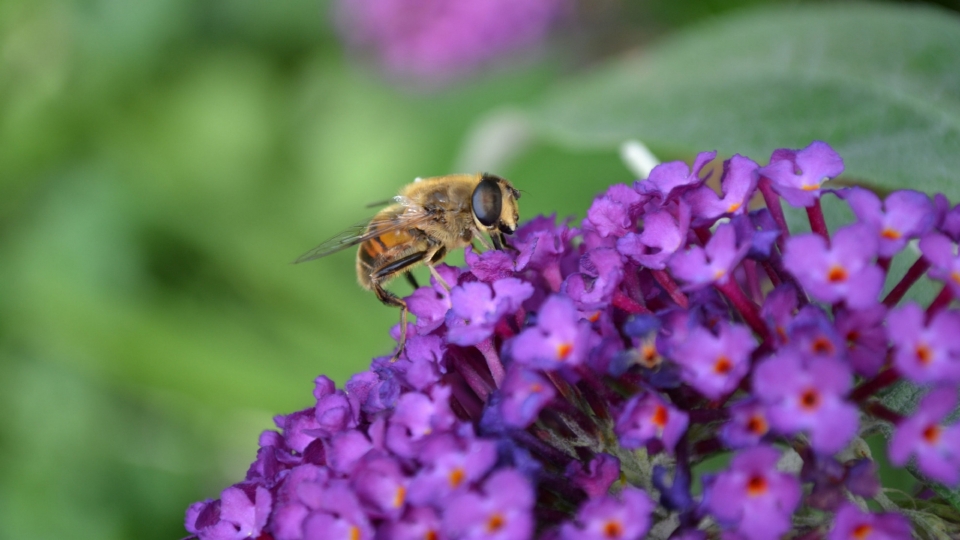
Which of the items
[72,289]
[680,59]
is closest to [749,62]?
[680,59]

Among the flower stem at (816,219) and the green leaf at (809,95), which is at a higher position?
the green leaf at (809,95)

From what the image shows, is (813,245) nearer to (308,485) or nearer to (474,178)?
(308,485)

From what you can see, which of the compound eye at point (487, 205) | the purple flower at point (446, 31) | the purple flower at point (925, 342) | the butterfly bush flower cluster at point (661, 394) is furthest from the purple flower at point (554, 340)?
the purple flower at point (446, 31)

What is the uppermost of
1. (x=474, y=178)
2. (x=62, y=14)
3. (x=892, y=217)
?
(x=62, y=14)

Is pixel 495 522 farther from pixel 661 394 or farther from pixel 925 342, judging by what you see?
pixel 925 342

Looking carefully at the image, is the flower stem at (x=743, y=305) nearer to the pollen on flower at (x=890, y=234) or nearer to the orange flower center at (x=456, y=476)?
the pollen on flower at (x=890, y=234)

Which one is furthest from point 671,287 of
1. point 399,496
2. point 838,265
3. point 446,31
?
point 446,31

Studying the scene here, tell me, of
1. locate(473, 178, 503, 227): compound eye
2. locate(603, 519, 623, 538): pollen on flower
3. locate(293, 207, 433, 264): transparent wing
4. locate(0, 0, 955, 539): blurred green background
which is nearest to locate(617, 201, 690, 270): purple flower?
locate(603, 519, 623, 538): pollen on flower
